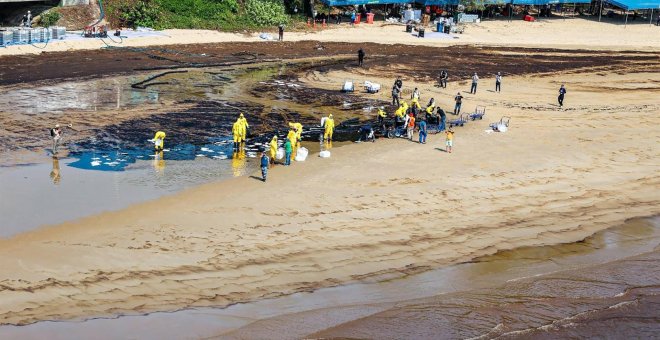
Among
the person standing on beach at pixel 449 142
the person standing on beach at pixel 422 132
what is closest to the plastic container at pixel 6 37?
the person standing on beach at pixel 422 132

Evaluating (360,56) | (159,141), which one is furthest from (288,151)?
(360,56)

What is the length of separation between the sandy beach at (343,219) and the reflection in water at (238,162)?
1171 millimetres

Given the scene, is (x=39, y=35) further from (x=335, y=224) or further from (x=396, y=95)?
(x=335, y=224)

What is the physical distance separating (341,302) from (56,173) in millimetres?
13074

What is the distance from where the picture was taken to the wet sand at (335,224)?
1852 centimetres

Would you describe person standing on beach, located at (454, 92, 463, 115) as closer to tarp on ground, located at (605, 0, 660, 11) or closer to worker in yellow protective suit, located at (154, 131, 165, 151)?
worker in yellow protective suit, located at (154, 131, 165, 151)

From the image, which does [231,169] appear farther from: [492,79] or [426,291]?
[492,79]

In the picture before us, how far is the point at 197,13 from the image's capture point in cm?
6178

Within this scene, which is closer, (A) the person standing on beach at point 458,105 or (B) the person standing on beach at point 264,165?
(B) the person standing on beach at point 264,165

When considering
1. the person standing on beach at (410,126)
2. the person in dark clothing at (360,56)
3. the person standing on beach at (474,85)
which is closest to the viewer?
the person standing on beach at (410,126)

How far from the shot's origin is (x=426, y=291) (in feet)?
63.8

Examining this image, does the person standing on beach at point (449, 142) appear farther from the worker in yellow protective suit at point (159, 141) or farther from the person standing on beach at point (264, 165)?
the worker in yellow protective suit at point (159, 141)

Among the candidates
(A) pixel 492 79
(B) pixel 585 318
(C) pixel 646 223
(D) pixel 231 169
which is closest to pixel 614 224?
(C) pixel 646 223

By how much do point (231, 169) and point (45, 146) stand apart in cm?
740
